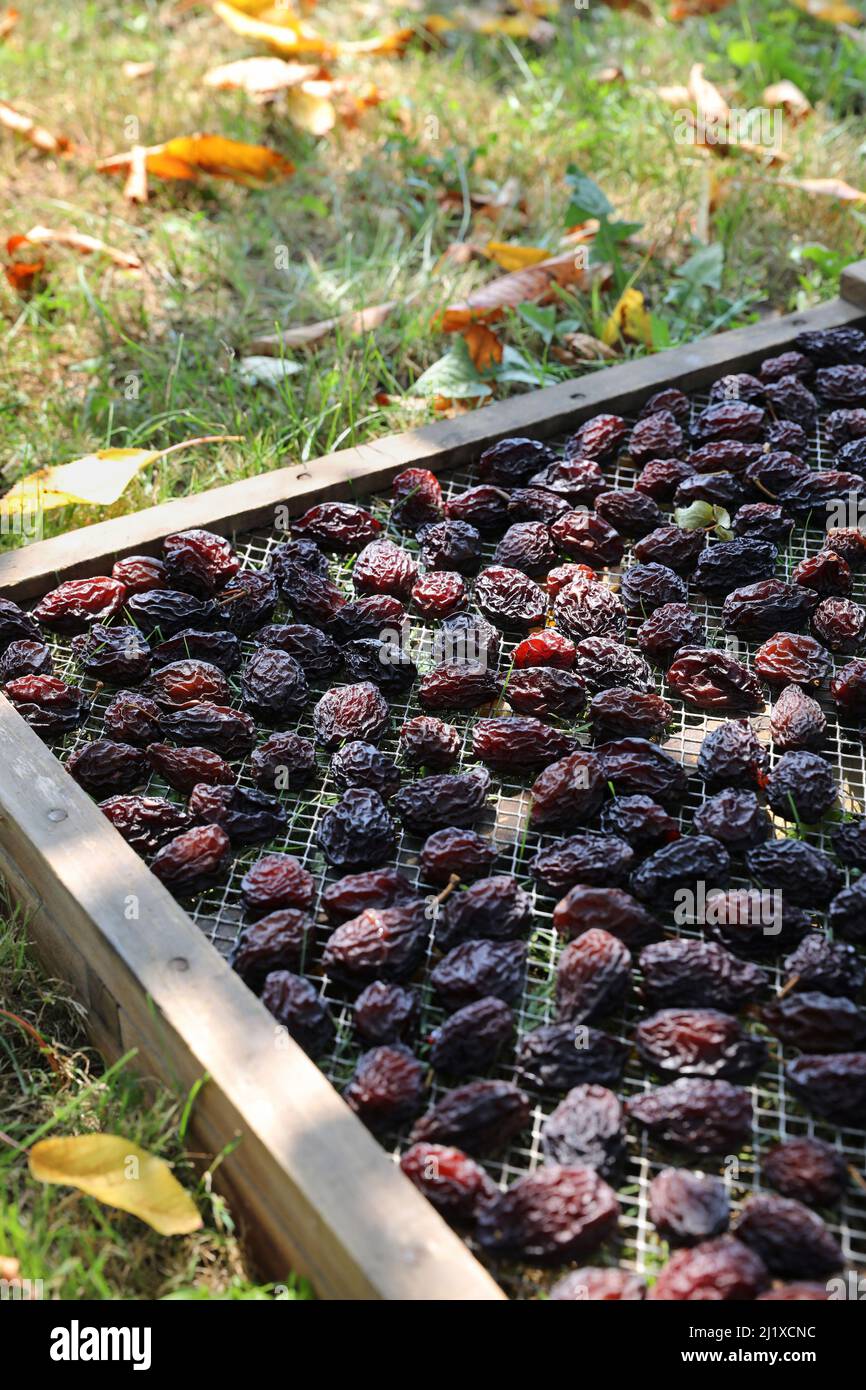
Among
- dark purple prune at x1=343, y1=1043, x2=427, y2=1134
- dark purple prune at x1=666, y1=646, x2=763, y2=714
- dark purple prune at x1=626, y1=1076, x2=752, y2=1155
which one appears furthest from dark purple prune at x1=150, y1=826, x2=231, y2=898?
dark purple prune at x1=666, y1=646, x2=763, y2=714

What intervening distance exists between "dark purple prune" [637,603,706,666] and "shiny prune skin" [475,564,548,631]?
0.23m

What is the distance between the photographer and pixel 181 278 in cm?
461

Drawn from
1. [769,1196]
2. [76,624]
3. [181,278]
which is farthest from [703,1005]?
[181,278]

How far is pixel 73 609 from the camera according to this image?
3010 millimetres

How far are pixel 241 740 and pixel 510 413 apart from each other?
129 centimetres

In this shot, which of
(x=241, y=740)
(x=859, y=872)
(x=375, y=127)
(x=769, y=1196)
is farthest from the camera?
(x=375, y=127)

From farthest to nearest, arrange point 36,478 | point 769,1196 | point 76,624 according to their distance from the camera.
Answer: point 36,478
point 76,624
point 769,1196

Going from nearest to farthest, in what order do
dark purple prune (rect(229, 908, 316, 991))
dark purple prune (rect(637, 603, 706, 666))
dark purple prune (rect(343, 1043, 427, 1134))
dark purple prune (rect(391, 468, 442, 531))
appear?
dark purple prune (rect(343, 1043, 427, 1134)) → dark purple prune (rect(229, 908, 316, 991)) → dark purple prune (rect(637, 603, 706, 666)) → dark purple prune (rect(391, 468, 442, 531))

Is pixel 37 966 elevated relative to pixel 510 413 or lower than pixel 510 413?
lower

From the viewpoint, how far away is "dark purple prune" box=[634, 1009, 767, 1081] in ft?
6.98

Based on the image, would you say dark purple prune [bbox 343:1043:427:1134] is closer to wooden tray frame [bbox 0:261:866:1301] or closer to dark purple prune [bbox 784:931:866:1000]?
wooden tray frame [bbox 0:261:866:1301]

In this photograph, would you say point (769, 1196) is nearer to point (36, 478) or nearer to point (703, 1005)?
point (703, 1005)

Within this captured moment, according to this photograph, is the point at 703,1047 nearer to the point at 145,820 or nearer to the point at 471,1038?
the point at 471,1038

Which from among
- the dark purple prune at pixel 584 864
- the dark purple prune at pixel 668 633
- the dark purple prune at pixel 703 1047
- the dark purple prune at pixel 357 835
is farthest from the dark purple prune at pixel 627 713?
the dark purple prune at pixel 703 1047
